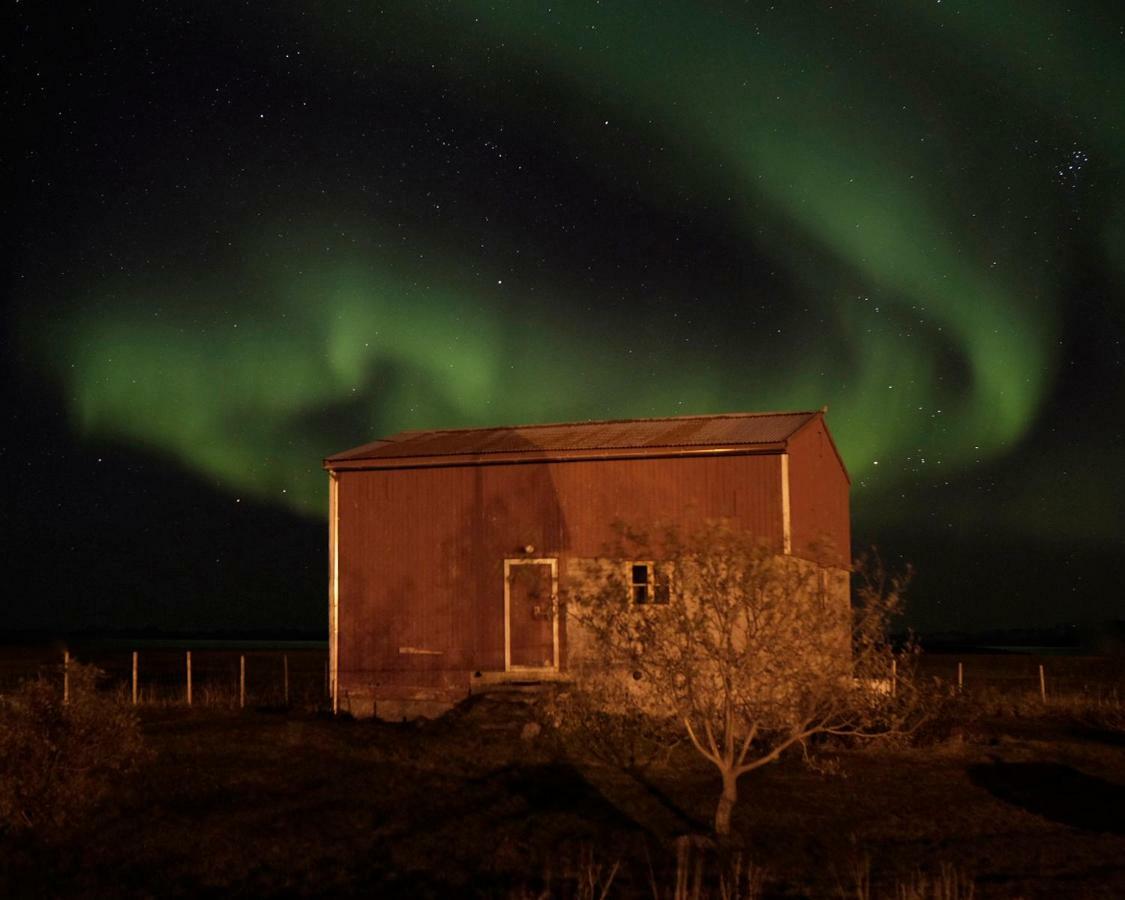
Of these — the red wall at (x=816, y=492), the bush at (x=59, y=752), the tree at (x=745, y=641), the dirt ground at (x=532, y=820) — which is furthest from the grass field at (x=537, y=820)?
the red wall at (x=816, y=492)

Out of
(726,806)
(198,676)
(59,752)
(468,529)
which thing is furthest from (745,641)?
(198,676)

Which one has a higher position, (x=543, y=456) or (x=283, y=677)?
(x=543, y=456)

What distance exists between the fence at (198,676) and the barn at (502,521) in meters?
3.02

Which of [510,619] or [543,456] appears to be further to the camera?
[543,456]

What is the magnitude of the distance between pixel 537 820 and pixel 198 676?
3179 cm

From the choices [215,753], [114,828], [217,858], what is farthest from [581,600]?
[215,753]

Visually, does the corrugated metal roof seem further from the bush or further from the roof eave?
the bush

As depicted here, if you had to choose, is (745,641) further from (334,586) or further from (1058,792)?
(334,586)

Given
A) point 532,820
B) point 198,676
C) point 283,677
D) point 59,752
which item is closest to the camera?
point 532,820

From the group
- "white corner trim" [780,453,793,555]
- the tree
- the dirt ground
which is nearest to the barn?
"white corner trim" [780,453,793,555]

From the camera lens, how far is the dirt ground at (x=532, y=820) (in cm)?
1216

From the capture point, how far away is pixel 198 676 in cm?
4334

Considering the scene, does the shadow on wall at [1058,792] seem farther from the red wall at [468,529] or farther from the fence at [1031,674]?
the fence at [1031,674]

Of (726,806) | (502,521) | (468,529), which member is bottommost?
(726,806)
